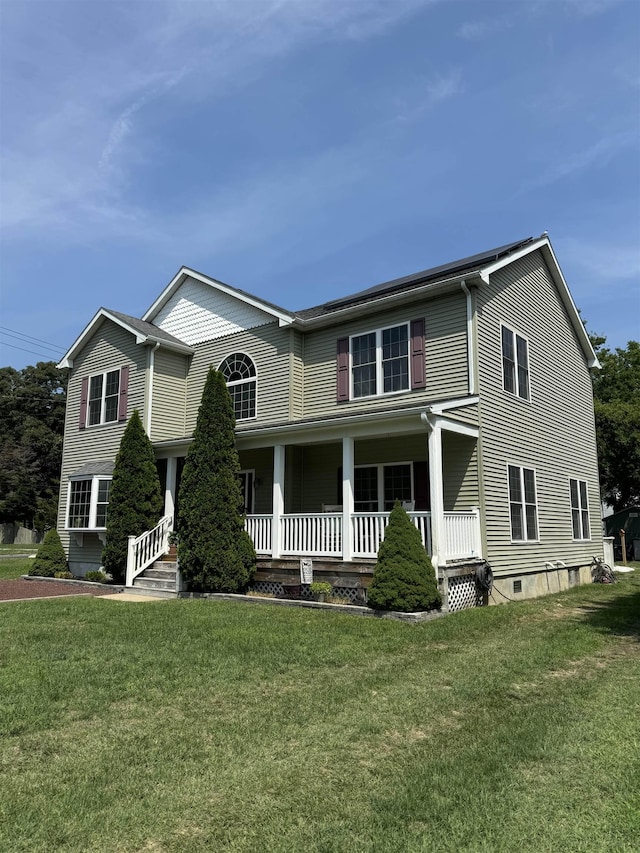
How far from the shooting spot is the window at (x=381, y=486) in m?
13.9

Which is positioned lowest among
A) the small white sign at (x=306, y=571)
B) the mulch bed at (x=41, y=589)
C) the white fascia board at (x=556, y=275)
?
the mulch bed at (x=41, y=589)

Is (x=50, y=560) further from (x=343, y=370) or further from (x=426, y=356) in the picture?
(x=426, y=356)

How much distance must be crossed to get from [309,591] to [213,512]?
2.69m

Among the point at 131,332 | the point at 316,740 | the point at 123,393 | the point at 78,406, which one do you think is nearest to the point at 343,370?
the point at 131,332

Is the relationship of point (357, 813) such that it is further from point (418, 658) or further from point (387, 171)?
point (387, 171)

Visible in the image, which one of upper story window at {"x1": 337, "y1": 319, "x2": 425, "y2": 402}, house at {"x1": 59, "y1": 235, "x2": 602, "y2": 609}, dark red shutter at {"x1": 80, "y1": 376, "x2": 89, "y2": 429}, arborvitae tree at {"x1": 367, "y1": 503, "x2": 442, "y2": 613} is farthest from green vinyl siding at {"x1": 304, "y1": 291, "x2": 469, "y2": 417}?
dark red shutter at {"x1": 80, "y1": 376, "x2": 89, "y2": 429}

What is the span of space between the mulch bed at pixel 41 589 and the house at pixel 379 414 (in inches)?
70.9

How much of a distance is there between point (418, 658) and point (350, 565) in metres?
4.15

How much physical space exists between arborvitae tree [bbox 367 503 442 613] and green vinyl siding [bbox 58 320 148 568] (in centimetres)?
937

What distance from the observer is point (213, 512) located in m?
12.6

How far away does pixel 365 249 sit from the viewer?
1800 centimetres

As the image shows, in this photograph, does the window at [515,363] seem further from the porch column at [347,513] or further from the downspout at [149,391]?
the downspout at [149,391]

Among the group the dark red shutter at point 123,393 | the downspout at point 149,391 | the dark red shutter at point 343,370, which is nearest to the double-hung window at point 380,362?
the dark red shutter at point 343,370

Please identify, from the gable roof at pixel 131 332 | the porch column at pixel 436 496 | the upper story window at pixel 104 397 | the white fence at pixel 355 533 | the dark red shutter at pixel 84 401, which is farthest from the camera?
the dark red shutter at pixel 84 401
